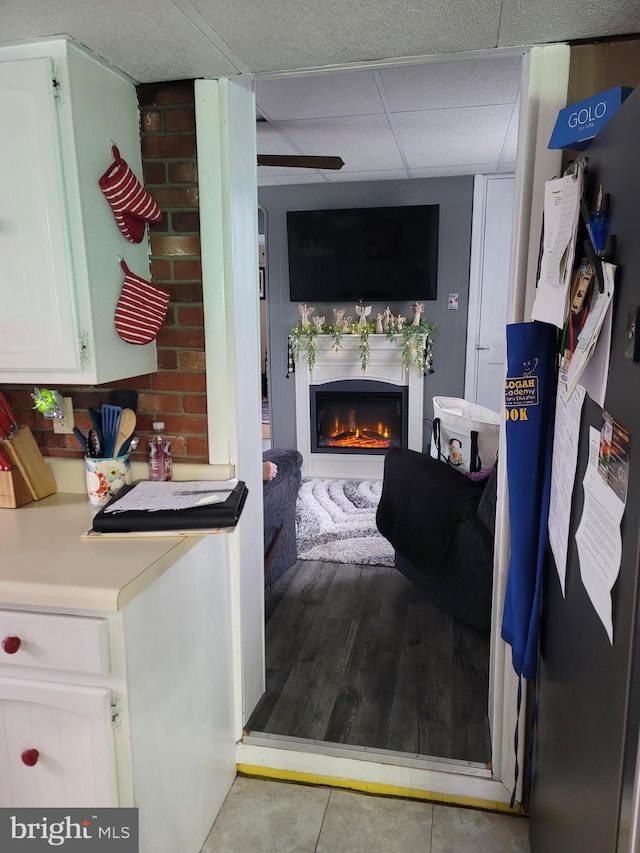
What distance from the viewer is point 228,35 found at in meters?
1.40

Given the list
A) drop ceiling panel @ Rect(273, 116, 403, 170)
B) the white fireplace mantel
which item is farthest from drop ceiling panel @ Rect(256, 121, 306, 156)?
the white fireplace mantel

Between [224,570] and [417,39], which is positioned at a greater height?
[417,39]

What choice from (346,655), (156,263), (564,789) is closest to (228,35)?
(156,263)

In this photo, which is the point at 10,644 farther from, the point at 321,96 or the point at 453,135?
the point at 453,135

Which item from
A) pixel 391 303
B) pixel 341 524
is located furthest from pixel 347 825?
pixel 391 303

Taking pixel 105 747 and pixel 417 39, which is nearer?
pixel 105 747

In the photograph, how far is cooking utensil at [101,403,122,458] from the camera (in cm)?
173

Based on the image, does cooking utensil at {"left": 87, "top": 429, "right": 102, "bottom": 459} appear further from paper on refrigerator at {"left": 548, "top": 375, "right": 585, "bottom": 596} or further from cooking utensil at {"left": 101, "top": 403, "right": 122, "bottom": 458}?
paper on refrigerator at {"left": 548, "top": 375, "right": 585, "bottom": 596}

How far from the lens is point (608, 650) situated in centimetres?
87

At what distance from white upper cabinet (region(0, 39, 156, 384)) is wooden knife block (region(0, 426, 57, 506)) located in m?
0.23

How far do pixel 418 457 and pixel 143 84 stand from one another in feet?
6.56

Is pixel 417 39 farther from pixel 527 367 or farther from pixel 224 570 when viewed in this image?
pixel 224 570

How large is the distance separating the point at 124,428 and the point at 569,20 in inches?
59.3

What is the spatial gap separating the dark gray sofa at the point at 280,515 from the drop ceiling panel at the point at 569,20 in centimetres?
203
